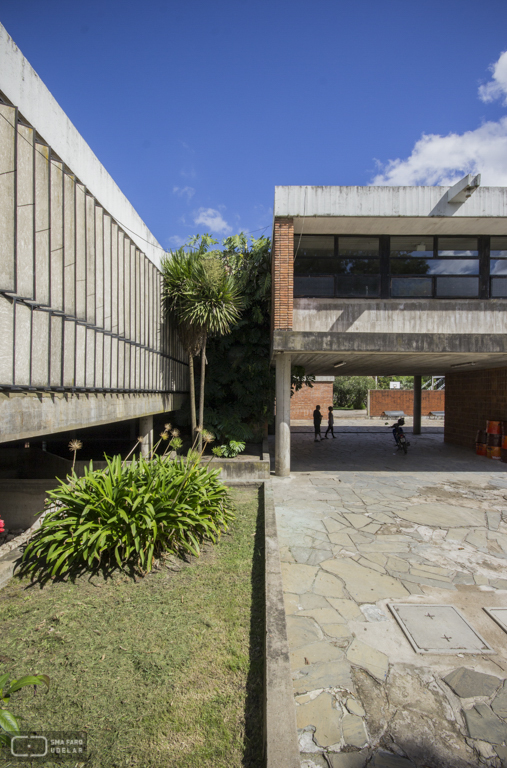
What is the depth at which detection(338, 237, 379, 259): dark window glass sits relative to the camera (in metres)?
9.86

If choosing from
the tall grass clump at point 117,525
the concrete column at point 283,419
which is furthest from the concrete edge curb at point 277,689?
the concrete column at point 283,419

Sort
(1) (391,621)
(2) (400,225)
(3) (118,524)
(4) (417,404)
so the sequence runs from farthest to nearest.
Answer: (4) (417,404) → (2) (400,225) → (3) (118,524) → (1) (391,621)

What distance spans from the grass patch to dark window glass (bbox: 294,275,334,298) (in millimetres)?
6809

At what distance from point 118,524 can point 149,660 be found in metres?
1.66

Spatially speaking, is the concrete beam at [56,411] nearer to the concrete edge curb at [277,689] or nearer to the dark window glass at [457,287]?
the concrete edge curb at [277,689]

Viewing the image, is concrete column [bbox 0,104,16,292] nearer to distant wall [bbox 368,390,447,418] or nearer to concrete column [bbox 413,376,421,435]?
concrete column [bbox 413,376,421,435]

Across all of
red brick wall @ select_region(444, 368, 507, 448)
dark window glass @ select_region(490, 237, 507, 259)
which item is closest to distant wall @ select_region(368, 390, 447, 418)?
red brick wall @ select_region(444, 368, 507, 448)

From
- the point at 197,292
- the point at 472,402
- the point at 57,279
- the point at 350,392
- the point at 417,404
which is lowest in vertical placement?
the point at 417,404

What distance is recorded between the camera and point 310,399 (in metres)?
24.8

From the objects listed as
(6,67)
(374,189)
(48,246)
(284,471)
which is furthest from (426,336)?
(6,67)

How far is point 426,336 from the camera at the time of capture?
8.97m

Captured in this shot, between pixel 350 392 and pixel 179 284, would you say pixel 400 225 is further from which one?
pixel 350 392

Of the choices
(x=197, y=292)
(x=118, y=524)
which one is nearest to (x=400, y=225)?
(x=197, y=292)

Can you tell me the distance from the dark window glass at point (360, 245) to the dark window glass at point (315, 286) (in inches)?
32.3
